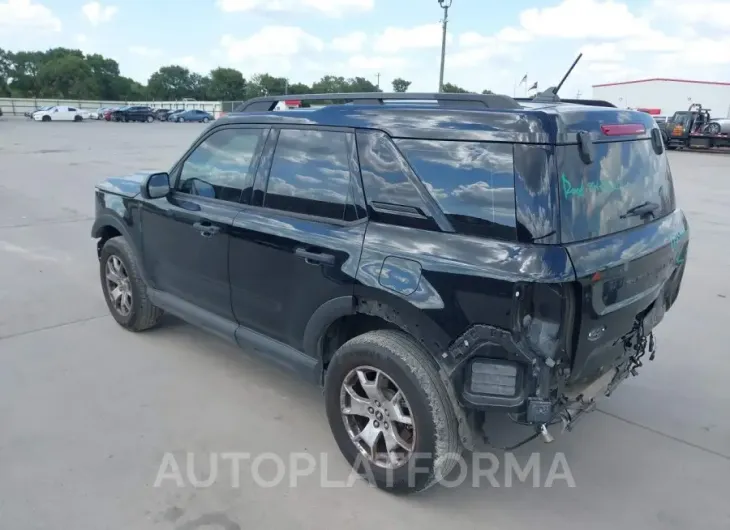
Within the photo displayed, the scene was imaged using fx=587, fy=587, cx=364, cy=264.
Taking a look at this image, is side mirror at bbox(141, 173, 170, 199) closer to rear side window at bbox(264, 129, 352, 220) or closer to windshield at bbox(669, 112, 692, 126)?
rear side window at bbox(264, 129, 352, 220)

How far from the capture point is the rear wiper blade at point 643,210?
2921 mm

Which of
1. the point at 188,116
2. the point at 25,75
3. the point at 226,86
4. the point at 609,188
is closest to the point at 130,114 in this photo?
the point at 188,116

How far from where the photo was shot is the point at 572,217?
254cm

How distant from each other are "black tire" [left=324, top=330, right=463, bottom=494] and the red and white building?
6217 cm

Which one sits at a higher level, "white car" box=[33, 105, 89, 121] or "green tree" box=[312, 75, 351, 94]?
"green tree" box=[312, 75, 351, 94]

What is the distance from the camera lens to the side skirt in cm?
338

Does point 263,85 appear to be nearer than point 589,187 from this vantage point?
No

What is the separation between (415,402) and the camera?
8.97 feet

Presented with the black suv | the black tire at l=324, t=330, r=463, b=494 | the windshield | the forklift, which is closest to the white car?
the forklift

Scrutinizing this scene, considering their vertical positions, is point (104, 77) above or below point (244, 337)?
above

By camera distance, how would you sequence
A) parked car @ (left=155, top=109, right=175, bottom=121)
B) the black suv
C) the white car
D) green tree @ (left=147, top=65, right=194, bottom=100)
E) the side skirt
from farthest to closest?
green tree @ (left=147, top=65, right=194, bottom=100), parked car @ (left=155, top=109, right=175, bottom=121), the white car, the side skirt, the black suv

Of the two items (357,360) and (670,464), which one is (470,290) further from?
(670,464)

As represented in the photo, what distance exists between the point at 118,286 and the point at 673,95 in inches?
2702

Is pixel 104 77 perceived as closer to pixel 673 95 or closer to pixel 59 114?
pixel 59 114
